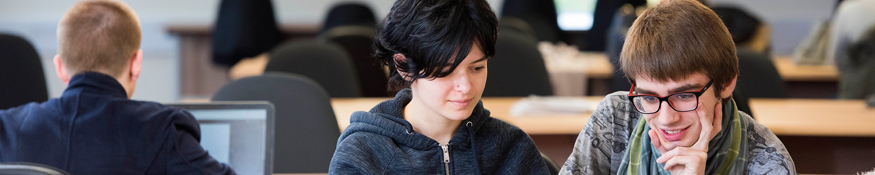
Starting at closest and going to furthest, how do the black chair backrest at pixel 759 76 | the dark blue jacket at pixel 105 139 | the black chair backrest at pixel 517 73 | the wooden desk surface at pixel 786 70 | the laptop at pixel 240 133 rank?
the dark blue jacket at pixel 105 139 → the laptop at pixel 240 133 → the black chair backrest at pixel 759 76 → the black chair backrest at pixel 517 73 → the wooden desk surface at pixel 786 70

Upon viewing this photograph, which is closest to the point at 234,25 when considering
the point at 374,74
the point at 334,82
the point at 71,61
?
the point at 374,74

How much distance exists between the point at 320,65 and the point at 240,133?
1134mm

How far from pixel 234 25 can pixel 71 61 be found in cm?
338

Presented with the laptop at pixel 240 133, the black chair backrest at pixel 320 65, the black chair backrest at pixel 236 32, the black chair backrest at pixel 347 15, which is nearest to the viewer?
the laptop at pixel 240 133

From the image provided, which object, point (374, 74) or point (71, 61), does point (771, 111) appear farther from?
point (71, 61)

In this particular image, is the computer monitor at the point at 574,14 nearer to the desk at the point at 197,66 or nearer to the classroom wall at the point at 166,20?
the classroom wall at the point at 166,20

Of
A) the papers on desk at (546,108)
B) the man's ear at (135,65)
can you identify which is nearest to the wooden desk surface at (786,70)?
the papers on desk at (546,108)

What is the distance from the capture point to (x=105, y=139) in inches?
47.9

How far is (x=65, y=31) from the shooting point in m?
1.32

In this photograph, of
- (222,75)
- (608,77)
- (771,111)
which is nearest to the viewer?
(771,111)

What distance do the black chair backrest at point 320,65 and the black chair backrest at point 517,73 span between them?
1.77 feet

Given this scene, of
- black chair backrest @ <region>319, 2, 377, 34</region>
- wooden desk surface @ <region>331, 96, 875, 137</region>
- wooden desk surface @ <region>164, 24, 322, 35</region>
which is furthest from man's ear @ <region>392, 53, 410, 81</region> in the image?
wooden desk surface @ <region>164, 24, 322, 35</region>

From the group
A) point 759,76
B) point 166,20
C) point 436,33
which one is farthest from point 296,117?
point 166,20

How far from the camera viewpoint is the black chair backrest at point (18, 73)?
197 cm
